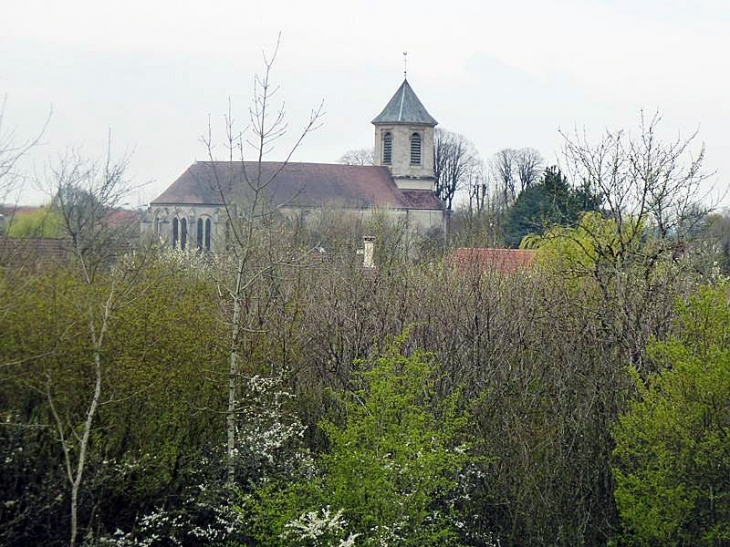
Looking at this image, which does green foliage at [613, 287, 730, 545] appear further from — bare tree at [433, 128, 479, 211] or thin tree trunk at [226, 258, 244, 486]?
bare tree at [433, 128, 479, 211]

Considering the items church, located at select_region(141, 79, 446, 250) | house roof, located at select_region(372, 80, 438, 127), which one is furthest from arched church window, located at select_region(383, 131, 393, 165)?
house roof, located at select_region(372, 80, 438, 127)

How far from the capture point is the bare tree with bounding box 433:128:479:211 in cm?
7850

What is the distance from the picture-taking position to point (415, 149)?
71125mm

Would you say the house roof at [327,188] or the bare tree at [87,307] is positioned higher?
the house roof at [327,188]

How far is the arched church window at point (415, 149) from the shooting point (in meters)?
70.9

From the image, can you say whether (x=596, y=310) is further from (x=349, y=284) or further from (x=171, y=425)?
(x=171, y=425)

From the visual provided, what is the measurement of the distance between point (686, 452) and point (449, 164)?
229 ft

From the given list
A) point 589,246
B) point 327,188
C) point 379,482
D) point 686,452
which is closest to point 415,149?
point 327,188

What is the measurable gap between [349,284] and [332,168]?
52361mm

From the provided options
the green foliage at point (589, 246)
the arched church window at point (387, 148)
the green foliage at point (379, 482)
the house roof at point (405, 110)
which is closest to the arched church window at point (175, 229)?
the arched church window at point (387, 148)

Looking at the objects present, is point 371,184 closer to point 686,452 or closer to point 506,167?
point 506,167

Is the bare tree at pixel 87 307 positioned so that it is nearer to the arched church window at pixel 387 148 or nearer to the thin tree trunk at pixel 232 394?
the thin tree trunk at pixel 232 394

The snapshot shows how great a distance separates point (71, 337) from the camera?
10.0 m

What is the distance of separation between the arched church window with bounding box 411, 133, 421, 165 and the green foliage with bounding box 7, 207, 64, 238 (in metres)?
57.4
